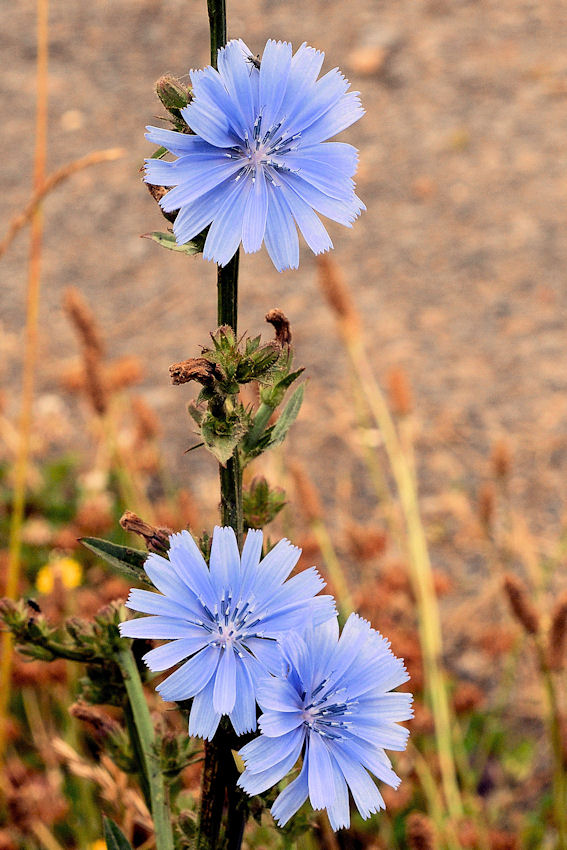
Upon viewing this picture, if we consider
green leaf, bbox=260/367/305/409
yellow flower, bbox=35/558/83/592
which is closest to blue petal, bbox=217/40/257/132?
green leaf, bbox=260/367/305/409

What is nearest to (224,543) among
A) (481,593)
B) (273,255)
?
(273,255)

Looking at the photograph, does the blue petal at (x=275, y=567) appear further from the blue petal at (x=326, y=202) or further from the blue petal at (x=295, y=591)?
the blue petal at (x=326, y=202)

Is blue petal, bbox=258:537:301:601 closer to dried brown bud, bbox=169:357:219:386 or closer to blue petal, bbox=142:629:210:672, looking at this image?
blue petal, bbox=142:629:210:672

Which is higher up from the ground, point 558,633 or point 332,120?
point 332,120

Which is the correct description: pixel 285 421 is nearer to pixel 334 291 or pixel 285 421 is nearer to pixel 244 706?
pixel 244 706

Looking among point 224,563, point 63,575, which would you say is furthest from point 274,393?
point 63,575

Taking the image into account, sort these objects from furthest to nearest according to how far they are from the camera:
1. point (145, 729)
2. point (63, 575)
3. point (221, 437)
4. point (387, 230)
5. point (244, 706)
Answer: point (387, 230) < point (63, 575) < point (145, 729) < point (221, 437) < point (244, 706)

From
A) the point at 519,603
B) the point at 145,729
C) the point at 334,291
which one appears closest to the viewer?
the point at 145,729
